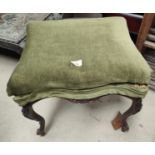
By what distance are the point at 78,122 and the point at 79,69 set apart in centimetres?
43

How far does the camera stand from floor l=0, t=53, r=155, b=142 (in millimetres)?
1033

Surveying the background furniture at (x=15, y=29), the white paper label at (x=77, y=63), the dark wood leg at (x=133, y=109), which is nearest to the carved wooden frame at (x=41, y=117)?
the dark wood leg at (x=133, y=109)

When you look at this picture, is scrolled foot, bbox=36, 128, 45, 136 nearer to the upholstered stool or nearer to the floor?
the floor

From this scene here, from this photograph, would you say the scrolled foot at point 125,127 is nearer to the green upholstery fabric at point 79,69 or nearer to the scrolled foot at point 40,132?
the green upholstery fabric at point 79,69

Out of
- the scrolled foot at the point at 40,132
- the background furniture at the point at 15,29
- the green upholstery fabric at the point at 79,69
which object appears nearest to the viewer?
the green upholstery fabric at the point at 79,69

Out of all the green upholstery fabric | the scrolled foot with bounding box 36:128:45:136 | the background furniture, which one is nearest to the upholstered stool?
the green upholstery fabric

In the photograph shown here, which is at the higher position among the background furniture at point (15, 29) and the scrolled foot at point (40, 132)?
the background furniture at point (15, 29)

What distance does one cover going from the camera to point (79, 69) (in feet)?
2.43

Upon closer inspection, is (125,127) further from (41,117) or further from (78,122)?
(41,117)

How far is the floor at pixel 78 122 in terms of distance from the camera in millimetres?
1033

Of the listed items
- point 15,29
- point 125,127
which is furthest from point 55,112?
point 15,29

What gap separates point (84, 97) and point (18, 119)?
0.49 m
